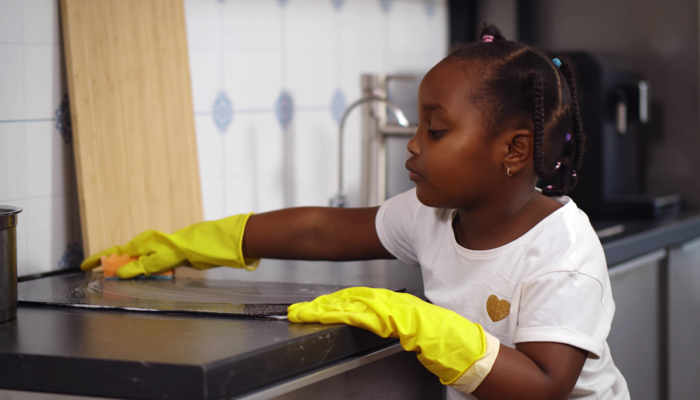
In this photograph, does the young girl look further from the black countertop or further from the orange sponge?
the orange sponge

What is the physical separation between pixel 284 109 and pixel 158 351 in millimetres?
999

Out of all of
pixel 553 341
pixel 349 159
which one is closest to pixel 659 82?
pixel 349 159

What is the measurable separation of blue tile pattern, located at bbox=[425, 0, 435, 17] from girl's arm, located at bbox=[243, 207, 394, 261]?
1.12 m

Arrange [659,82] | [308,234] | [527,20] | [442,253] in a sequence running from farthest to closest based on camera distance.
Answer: [527,20] < [659,82] < [308,234] < [442,253]

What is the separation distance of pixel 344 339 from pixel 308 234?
0.33m

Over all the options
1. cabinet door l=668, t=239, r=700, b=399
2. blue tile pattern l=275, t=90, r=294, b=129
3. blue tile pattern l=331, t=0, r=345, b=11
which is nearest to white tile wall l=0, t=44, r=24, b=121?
blue tile pattern l=275, t=90, r=294, b=129

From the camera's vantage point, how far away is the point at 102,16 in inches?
47.0

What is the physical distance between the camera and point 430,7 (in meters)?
2.04

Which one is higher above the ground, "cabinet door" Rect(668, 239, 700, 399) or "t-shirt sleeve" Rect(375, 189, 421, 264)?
"t-shirt sleeve" Rect(375, 189, 421, 264)

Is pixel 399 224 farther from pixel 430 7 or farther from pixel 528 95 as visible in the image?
pixel 430 7

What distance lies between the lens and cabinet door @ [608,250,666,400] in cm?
143

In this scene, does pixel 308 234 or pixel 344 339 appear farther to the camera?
pixel 308 234

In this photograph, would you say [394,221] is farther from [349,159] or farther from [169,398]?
[349,159]

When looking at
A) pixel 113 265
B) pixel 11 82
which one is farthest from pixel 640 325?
pixel 11 82
